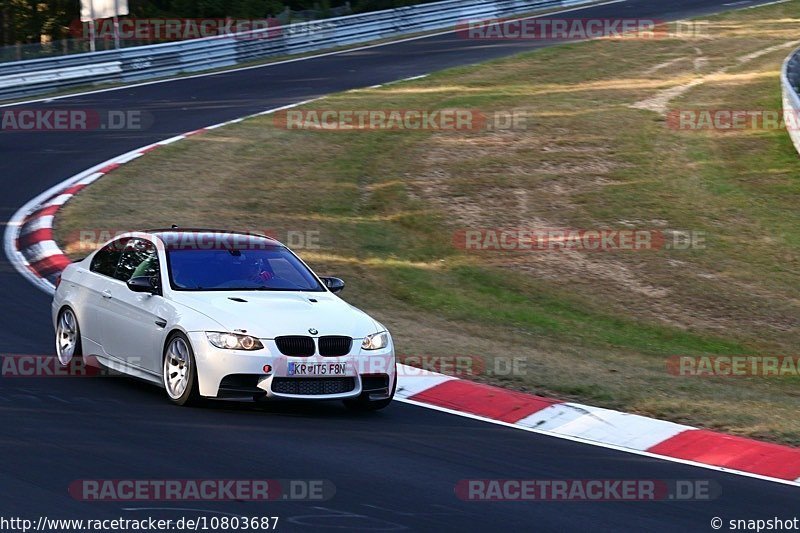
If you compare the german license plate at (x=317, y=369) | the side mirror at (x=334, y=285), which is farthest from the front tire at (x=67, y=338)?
the german license plate at (x=317, y=369)

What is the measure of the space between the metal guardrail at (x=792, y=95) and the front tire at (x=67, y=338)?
15.8m

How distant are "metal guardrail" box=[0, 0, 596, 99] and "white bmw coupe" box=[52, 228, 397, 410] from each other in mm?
18213

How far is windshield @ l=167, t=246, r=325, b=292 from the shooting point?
33.2 feet

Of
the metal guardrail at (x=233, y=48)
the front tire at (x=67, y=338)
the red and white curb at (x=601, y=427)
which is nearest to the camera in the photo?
the red and white curb at (x=601, y=427)

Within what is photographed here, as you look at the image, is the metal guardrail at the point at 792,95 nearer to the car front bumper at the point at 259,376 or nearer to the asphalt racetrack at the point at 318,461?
the asphalt racetrack at the point at 318,461

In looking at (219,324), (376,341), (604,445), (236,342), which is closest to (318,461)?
(236,342)

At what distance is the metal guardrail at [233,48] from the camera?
28.6 m

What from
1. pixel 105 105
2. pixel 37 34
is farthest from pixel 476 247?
pixel 37 34

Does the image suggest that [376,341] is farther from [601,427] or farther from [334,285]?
[601,427]

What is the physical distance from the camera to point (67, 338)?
11023 mm

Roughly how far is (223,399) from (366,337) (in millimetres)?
1218

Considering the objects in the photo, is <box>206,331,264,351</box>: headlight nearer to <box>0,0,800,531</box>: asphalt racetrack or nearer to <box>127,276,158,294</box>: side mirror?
<box>0,0,800,531</box>: asphalt racetrack

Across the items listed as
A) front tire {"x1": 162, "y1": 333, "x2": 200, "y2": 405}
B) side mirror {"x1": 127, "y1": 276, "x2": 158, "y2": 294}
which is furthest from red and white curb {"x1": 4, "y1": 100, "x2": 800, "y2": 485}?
side mirror {"x1": 127, "y1": 276, "x2": 158, "y2": 294}

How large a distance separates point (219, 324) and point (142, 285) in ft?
3.31
